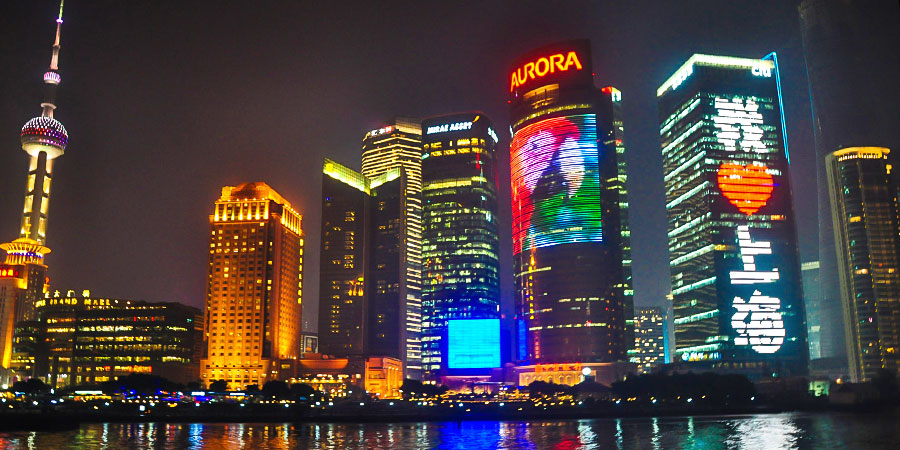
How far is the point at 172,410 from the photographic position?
623ft

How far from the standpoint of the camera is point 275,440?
11456cm

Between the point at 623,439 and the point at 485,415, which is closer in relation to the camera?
the point at 623,439

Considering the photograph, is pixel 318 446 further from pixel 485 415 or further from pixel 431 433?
pixel 485 415

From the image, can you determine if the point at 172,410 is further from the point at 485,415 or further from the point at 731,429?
the point at 731,429

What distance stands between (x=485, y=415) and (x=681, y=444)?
9676 cm

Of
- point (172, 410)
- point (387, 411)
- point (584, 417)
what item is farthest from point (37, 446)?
point (584, 417)

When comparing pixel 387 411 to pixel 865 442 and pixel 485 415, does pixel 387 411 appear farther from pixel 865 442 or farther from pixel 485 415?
pixel 865 442

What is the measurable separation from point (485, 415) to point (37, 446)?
11504 cm

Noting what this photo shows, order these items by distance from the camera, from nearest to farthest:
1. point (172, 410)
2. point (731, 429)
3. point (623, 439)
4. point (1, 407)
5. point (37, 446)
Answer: point (37, 446) < point (623, 439) < point (731, 429) < point (1, 407) < point (172, 410)

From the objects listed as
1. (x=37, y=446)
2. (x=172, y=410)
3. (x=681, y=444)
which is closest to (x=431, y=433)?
(x=681, y=444)

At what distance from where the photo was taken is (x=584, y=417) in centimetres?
19612

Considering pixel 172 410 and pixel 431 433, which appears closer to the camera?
pixel 431 433

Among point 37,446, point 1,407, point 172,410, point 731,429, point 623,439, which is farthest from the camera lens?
point 172,410

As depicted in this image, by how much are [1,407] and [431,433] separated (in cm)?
9391
